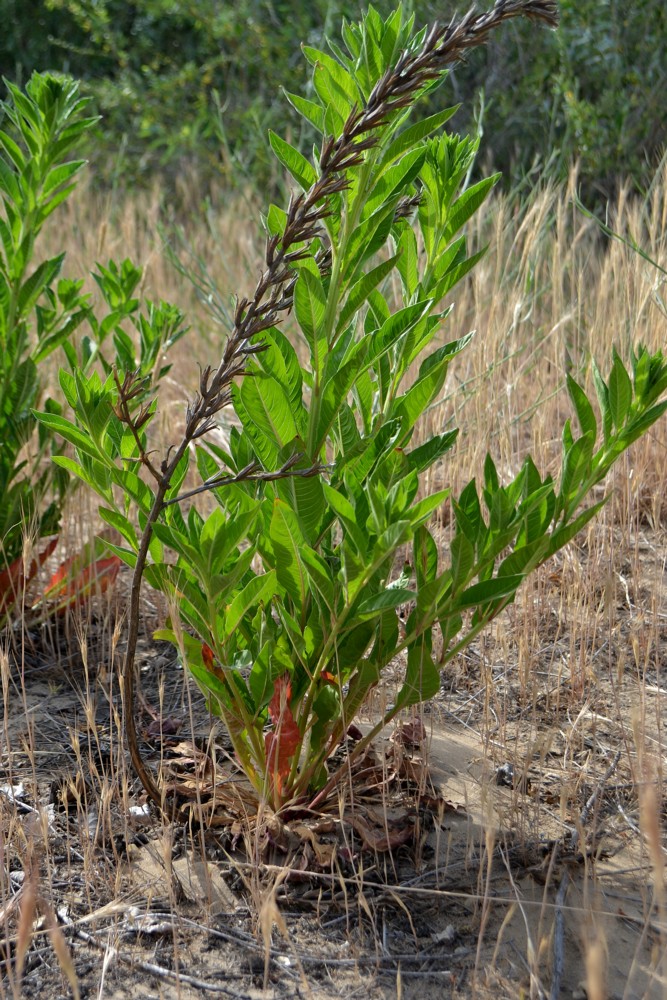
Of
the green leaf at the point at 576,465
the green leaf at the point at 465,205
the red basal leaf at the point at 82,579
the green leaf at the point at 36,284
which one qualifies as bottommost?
the red basal leaf at the point at 82,579

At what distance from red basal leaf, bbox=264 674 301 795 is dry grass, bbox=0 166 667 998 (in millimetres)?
151

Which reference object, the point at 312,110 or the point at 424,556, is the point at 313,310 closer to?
the point at 312,110

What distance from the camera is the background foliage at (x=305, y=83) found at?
4.95 meters

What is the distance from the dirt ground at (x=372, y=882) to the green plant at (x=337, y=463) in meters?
0.18

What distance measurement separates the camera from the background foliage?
495 cm

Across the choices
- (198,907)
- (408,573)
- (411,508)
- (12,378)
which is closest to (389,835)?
(198,907)

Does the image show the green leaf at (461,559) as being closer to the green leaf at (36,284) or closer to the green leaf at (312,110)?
the green leaf at (312,110)

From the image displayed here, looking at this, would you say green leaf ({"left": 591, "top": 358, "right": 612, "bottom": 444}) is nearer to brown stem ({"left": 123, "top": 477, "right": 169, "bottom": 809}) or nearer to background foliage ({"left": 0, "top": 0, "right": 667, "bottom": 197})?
brown stem ({"left": 123, "top": 477, "right": 169, "bottom": 809})

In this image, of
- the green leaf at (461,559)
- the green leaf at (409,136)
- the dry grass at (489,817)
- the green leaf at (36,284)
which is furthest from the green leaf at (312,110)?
the green leaf at (36,284)

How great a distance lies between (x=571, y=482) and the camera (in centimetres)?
158

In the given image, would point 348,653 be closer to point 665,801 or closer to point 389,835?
point 389,835

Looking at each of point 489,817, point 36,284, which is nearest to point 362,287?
point 489,817

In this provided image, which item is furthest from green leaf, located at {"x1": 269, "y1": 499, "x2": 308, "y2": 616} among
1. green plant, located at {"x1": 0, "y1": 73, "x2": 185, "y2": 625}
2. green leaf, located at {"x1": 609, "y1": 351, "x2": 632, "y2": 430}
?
green plant, located at {"x1": 0, "y1": 73, "x2": 185, "y2": 625}

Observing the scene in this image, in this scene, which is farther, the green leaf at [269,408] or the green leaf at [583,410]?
the green leaf at [583,410]
